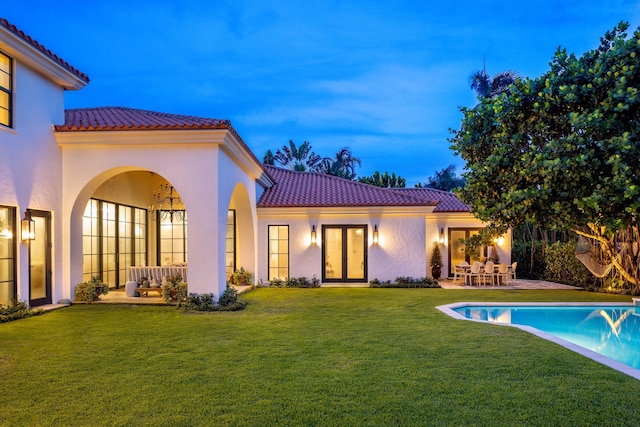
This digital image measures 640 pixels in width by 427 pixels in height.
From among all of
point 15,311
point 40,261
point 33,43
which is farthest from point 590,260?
point 33,43

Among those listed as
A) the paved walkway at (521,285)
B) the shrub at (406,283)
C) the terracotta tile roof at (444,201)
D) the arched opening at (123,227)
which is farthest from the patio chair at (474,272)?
the arched opening at (123,227)

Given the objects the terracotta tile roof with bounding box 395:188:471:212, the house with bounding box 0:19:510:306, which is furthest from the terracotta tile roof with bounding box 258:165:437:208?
the terracotta tile roof with bounding box 395:188:471:212

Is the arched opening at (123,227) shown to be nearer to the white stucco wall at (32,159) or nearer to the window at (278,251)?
the white stucco wall at (32,159)

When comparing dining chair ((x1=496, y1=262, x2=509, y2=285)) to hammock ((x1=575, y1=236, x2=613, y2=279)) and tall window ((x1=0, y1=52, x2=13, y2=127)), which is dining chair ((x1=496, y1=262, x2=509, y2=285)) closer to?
hammock ((x1=575, y1=236, x2=613, y2=279))

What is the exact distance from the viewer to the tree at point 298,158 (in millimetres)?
44375

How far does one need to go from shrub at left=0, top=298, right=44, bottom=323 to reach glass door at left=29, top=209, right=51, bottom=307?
1.83 feet

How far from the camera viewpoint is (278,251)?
1719cm

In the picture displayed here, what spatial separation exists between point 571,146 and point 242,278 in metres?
11.9

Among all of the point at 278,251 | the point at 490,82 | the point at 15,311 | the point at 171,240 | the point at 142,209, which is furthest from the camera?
the point at 490,82

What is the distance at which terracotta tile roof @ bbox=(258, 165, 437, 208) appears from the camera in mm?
16891

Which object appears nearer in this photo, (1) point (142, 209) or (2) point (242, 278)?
(2) point (242, 278)

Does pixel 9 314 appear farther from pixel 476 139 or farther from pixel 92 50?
pixel 92 50

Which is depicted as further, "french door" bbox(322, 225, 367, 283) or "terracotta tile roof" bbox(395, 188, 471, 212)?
"terracotta tile roof" bbox(395, 188, 471, 212)

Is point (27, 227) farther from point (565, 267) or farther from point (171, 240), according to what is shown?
point (565, 267)
